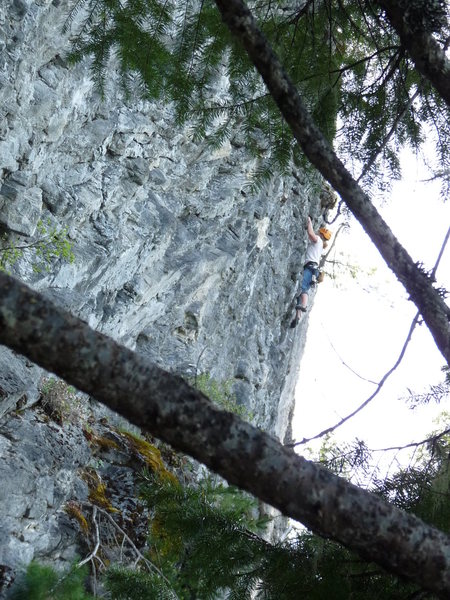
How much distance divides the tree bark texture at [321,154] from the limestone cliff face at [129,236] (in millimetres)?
2289

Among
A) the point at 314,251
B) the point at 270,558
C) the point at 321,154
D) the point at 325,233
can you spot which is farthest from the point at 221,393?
the point at 321,154

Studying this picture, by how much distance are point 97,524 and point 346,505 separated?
4.69 meters

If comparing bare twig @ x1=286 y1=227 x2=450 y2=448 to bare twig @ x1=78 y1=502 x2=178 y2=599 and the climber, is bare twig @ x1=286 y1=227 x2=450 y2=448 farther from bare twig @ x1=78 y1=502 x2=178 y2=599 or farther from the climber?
the climber

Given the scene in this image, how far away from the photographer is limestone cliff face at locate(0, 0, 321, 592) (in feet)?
19.1

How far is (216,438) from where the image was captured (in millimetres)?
1533

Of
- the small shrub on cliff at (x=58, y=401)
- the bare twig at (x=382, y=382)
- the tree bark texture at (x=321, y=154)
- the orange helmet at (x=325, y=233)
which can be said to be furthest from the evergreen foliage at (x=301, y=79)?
the orange helmet at (x=325, y=233)

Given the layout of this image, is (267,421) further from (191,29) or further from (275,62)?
(275,62)

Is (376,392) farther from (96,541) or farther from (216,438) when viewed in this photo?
(96,541)

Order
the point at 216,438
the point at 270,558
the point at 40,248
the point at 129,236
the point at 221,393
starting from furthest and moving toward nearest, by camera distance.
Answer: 1. the point at 221,393
2. the point at 129,236
3. the point at 40,248
4. the point at 270,558
5. the point at 216,438

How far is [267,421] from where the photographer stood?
1117cm

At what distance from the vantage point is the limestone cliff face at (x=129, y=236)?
5816 millimetres

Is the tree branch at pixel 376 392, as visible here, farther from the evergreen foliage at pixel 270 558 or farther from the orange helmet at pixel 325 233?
the orange helmet at pixel 325 233

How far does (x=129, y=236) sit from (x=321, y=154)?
6.15m

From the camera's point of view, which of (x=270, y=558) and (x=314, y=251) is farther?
(x=314, y=251)
